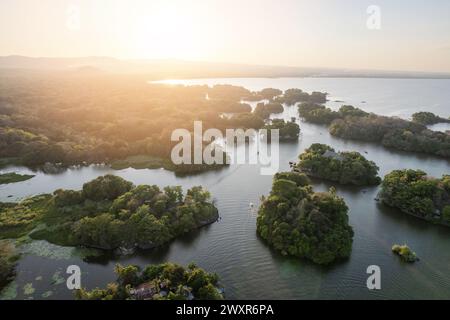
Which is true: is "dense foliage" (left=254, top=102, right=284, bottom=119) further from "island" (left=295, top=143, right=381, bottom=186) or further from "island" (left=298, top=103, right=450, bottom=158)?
"island" (left=295, top=143, right=381, bottom=186)

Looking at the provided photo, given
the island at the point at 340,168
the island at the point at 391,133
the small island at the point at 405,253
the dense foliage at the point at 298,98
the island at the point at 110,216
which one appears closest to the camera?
the small island at the point at 405,253

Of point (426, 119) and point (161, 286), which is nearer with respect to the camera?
point (161, 286)

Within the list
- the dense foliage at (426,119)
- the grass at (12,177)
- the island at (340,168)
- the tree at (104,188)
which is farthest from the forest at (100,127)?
the dense foliage at (426,119)

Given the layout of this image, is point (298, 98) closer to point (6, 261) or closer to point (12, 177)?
point (12, 177)

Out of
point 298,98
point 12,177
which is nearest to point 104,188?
point 12,177

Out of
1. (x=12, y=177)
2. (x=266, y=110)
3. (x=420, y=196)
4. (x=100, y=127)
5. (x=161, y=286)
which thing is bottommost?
(x=161, y=286)

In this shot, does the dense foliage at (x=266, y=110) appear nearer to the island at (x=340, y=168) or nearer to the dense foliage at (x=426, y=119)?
the dense foliage at (x=426, y=119)
